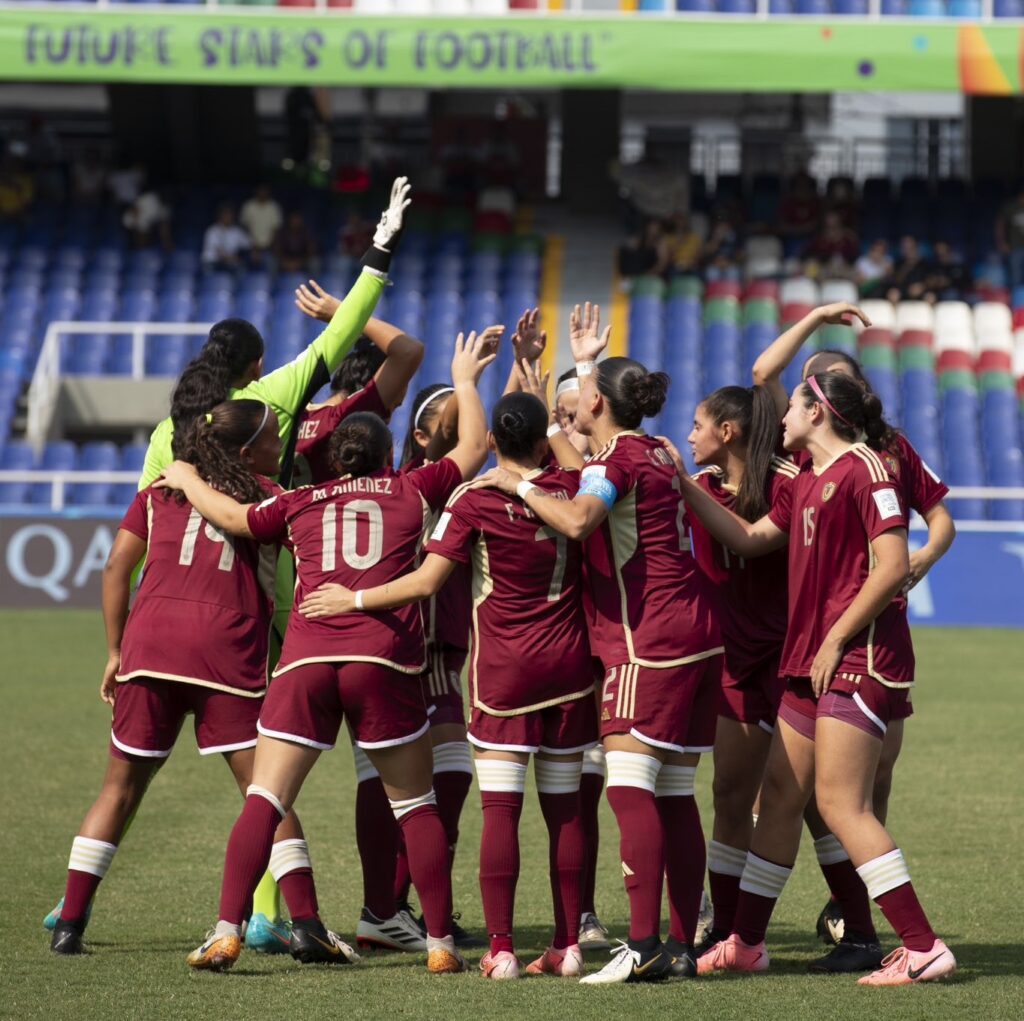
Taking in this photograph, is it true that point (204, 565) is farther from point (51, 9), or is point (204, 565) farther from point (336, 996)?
point (51, 9)

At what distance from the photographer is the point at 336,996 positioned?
5305 millimetres

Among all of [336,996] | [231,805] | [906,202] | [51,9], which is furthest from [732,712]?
[906,202]

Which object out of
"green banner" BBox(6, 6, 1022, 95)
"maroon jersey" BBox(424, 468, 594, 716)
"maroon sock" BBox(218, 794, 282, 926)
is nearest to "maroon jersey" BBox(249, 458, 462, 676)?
"maroon jersey" BBox(424, 468, 594, 716)

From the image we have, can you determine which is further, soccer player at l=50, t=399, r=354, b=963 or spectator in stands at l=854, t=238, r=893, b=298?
spectator in stands at l=854, t=238, r=893, b=298

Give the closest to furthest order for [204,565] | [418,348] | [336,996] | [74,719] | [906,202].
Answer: [336,996], [204,565], [418,348], [74,719], [906,202]

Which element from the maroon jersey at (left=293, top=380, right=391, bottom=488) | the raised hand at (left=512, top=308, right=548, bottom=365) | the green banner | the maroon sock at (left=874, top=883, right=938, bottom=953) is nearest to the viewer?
the maroon sock at (left=874, top=883, right=938, bottom=953)

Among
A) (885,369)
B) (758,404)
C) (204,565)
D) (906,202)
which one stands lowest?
(204,565)

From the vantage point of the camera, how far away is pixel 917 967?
5.44 meters

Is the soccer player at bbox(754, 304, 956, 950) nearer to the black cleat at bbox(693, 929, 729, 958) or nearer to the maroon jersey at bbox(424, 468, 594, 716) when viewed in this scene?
the black cleat at bbox(693, 929, 729, 958)

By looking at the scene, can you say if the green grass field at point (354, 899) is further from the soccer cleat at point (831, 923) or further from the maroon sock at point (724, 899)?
the maroon sock at point (724, 899)

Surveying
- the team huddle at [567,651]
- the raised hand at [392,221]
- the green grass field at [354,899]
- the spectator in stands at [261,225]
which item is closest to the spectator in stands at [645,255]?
the spectator in stands at [261,225]

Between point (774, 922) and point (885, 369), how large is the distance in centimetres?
1715

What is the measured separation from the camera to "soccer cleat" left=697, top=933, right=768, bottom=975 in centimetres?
579

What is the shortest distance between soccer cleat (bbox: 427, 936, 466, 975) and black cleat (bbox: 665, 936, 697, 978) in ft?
2.22
